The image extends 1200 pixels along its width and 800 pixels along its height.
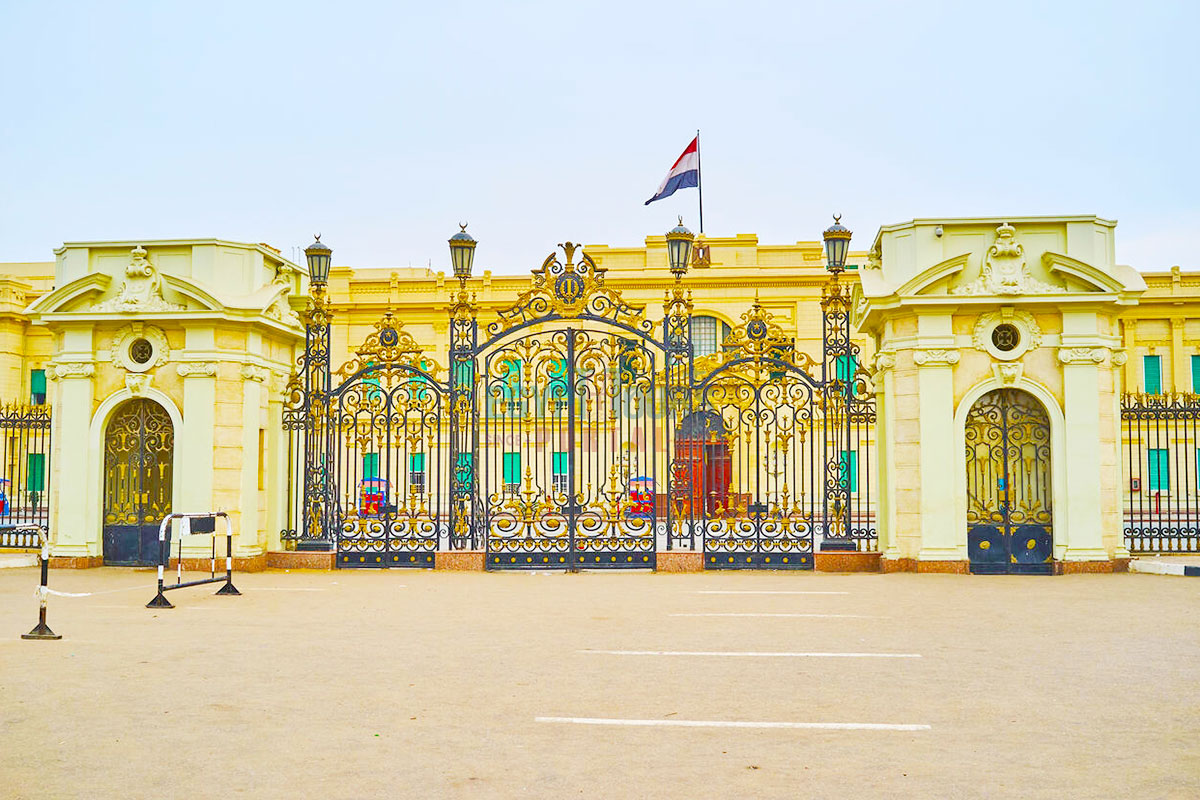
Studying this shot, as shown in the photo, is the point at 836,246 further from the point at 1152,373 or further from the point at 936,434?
the point at 1152,373

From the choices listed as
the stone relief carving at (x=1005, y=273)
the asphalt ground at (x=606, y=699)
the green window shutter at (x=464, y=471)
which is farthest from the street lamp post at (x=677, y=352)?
the asphalt ground at (x=606, y=699)

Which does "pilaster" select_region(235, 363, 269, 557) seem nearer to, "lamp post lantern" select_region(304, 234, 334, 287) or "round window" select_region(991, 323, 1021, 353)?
"lamp post lantern" select_region(304, 234, 334, 287)

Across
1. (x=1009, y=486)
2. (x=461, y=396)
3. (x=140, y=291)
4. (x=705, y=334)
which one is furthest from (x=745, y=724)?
(x=705, y=334)

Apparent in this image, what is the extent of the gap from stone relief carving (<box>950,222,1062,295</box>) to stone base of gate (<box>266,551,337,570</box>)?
9.80m

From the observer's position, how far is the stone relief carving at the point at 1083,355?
15.8 metres

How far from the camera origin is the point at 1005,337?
53.1 feet

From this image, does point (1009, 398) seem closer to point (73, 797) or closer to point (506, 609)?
point (506, 609)

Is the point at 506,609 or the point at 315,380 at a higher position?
the point at 315,380

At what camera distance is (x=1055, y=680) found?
7859 millimetres

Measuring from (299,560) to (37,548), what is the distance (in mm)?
5528

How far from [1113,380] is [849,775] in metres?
12.4

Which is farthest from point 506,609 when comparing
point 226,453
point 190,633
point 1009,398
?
point 1009,398

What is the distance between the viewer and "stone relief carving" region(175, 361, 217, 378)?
17.0m

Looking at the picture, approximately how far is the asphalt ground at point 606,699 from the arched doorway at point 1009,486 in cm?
317
